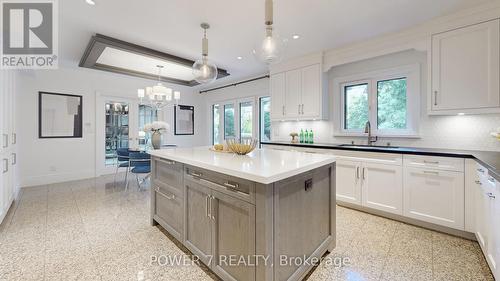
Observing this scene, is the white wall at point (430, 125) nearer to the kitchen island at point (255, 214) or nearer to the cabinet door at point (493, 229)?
the cabinet door at point (493, 229)

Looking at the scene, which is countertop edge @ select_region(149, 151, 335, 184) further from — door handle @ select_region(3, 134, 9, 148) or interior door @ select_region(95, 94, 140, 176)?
interior door @ select_region(95, 94, 140, 176)

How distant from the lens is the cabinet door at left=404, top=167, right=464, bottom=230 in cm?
230

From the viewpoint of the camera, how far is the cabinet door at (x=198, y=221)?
1.72 m

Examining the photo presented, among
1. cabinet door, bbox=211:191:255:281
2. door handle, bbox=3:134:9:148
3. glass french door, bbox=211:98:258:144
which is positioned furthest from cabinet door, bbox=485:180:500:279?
door handle, bbox=3:134:9:148

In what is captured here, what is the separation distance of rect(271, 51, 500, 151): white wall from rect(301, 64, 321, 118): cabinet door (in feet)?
1.07

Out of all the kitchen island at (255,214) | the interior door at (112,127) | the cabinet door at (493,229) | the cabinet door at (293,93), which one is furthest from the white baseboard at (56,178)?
the cabinet door at (493,229)

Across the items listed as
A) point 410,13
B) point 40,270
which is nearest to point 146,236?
point 40,270

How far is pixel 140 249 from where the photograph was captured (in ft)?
6.90

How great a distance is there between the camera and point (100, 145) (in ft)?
17.3

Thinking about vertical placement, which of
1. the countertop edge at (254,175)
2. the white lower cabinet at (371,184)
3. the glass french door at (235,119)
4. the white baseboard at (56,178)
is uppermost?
the glass french door at (235,119)

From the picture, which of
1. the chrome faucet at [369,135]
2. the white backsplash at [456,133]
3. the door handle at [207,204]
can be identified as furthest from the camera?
the chrome faucet at [369,135]

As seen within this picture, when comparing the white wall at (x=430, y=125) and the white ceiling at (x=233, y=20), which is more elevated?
the white ceiling at (x=233, y=20)

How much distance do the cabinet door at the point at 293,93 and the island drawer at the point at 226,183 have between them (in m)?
2.76

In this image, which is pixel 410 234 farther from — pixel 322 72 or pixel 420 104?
pixel 322 72
